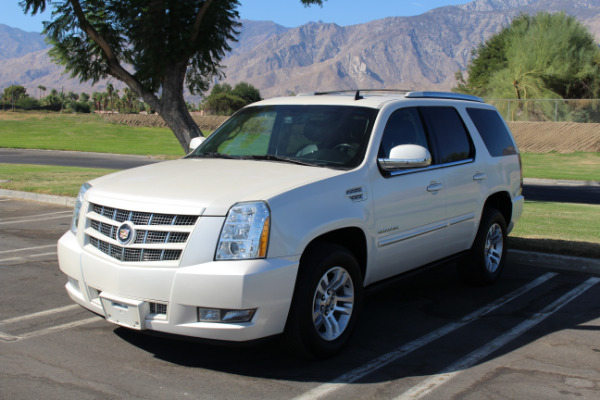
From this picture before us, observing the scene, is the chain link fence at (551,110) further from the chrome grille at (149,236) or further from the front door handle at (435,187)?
the chrome grille at (149,236)

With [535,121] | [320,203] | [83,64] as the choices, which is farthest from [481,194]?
[535,121]

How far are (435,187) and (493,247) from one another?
1.74 metres

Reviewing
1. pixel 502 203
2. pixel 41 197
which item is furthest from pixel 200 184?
pixel 41 197

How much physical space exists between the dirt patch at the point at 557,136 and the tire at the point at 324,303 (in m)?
32.9

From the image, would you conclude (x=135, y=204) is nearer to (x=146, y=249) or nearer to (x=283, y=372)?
(x=146, y=249)

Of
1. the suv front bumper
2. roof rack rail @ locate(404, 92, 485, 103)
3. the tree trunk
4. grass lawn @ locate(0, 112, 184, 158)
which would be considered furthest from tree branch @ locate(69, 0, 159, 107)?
grass lawn @ locate(0, 112, 184, 158)

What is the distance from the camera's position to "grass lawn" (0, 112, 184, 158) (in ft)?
150

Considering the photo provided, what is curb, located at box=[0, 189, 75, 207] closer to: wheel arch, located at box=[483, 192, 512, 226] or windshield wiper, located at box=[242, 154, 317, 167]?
windshield wiper, located at box=[242, 154, 317, 167]

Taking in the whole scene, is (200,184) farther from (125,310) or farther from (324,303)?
(324,303)

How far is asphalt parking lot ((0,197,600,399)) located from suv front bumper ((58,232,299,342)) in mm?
365

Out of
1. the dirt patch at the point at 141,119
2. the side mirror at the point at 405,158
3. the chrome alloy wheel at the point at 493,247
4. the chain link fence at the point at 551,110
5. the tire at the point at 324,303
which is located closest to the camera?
the tire at the point at 324,303

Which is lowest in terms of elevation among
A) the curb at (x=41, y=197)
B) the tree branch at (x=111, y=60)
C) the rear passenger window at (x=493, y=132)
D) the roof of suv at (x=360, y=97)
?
the curb at (x=41, y=197)

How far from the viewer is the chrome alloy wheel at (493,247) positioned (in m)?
7.23

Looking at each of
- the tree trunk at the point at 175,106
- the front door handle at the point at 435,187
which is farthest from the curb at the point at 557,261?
the tree trunk at the point at 175,106
